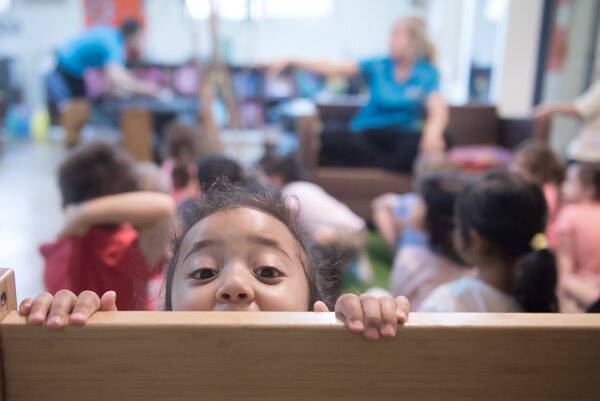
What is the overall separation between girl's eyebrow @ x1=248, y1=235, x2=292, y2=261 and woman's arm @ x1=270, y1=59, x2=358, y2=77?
6.95 feet

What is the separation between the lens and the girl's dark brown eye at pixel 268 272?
710 millimetres

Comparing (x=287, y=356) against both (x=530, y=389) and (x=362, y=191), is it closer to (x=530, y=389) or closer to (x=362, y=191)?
(x=530, y=389)

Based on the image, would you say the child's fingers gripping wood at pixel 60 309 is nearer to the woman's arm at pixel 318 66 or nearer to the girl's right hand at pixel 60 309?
the girl's right hand at pixel 60 309

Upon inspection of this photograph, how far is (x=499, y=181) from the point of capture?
1.32 metres

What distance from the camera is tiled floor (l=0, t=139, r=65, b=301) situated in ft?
8.09

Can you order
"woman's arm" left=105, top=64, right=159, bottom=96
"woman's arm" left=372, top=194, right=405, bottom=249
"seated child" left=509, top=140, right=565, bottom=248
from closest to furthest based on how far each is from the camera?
1. "seated child" left=509, top=140, right=565, bottom=248
2. "woman's arm" left=372, top=194, right=405, bottom=249
3. "woman's arm" left=105, top=64, right=159, bottom=96

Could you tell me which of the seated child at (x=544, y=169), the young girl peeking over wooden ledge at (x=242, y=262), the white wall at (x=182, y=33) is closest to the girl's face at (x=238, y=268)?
the young girl peeking over wooden ledge at (x=242, y=262)

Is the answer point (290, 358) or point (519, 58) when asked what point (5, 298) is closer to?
point (290, 358)

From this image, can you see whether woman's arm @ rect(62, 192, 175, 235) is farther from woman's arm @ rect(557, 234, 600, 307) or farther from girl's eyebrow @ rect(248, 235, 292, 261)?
woman's arm @ rect(557, 234, 600, 307)

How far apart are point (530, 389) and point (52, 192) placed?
4.14 m

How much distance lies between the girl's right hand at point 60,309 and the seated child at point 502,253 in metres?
0.80

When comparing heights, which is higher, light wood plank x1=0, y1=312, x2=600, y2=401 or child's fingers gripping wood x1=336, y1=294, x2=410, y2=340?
child's fingers gripping wood x1=336, y1=294, x2=410, y2=340

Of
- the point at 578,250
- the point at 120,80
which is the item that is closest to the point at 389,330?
the point at 578,250

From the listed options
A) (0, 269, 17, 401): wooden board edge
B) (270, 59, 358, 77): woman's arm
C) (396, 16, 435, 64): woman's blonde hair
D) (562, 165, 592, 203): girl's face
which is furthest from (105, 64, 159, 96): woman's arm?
(0, 269, 17, 401): wooden board edge
